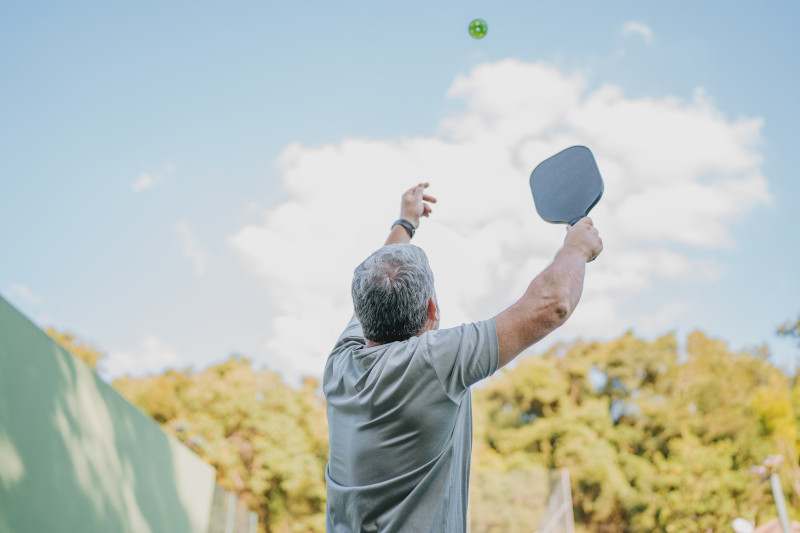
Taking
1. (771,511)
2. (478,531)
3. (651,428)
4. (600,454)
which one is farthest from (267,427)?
(771,511)

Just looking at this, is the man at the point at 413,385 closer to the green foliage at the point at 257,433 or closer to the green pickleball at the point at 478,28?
the green pickleball at the point at 478,28

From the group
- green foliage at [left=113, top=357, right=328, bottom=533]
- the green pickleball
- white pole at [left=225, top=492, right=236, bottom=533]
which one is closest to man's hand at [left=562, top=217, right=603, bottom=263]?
the green pickleball

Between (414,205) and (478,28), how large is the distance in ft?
9.29

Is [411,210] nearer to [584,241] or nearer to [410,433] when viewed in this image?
[584,241]

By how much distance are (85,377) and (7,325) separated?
1.35 m

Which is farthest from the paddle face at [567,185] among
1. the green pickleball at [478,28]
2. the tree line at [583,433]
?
the tree line at [583,433]

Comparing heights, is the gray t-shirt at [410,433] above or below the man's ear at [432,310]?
below

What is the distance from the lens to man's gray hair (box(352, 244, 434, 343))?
143 cm

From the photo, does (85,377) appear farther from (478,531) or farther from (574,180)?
(478,531)

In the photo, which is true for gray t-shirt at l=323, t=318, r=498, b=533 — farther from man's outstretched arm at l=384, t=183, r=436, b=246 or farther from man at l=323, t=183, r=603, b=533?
man's outstretched arm at l=384, t=183, r=436, b=246

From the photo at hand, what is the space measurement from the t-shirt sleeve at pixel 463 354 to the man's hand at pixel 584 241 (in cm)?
32

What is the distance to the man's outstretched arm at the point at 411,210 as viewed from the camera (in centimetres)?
219

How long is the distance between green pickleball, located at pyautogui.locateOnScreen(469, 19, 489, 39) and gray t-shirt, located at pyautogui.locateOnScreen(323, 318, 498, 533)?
3763 mm

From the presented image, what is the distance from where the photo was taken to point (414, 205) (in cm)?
233
